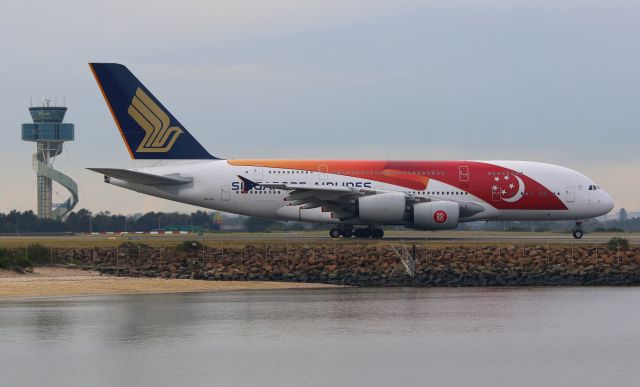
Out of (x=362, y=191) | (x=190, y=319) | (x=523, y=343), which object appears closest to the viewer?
(x=523, y=343)

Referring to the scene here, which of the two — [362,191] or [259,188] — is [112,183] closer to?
[259,188]

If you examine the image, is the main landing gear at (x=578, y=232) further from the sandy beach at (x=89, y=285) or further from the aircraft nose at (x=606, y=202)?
the sandy beach at (x=89, y=285)

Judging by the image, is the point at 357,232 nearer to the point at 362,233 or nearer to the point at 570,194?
the point at 362,233

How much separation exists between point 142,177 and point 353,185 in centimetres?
1121

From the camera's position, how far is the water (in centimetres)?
2466

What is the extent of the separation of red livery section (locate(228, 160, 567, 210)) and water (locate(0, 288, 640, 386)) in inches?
605

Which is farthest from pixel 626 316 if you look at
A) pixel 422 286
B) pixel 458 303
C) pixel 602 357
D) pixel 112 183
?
pixel 112 183

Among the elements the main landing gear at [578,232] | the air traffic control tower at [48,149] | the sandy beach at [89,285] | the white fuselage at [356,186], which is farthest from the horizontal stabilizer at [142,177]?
the air traffic control tower at [48,149]

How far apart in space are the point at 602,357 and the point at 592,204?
106ft

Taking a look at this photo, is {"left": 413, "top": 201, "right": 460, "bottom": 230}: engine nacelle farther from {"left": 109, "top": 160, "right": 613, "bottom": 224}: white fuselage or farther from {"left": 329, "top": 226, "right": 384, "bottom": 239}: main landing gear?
{"left": 329, "top": 226, "right": 384, "bottom": 239}: main landing gear

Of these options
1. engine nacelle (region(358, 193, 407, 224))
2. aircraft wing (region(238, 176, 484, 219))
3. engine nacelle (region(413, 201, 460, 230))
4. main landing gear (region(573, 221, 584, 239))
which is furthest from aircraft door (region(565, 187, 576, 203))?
engine nacelle (region(358, 193, 407, 224))

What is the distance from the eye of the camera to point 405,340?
97.6ft

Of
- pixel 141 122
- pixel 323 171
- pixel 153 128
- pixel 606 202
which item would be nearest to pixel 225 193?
pixel 323 171

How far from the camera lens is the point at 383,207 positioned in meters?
54.8
